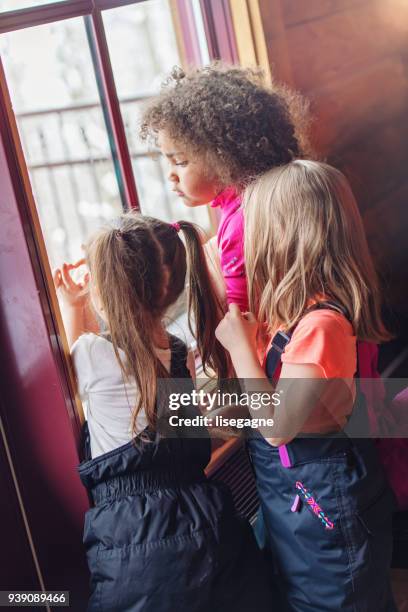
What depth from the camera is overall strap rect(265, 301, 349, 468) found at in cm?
A: 111

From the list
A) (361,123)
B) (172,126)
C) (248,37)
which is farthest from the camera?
(361,123)

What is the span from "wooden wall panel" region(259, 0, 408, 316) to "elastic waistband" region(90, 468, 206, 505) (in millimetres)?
979

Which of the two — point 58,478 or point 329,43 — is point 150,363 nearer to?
point 58,478

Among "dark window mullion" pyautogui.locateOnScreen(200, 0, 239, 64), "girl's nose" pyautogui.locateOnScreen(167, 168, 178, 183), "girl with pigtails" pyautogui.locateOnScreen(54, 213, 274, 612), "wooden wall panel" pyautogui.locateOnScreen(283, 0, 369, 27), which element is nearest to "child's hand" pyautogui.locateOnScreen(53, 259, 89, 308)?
"girl with pigtails" pyautogui.locateOnScreen(54, 213, 274, 612)

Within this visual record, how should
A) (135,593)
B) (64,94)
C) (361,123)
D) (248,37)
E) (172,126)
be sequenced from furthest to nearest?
1. (361,123)
2. (248,37)
3. (64,94)
4. (172,126)
5. (135,593)

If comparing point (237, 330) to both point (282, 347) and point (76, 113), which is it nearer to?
point (282, 347)

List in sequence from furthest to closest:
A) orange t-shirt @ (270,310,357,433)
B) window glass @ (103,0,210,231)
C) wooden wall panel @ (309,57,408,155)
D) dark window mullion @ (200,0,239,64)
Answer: wooden wall panel @ (309,57,408,155)
dark window mullion @ (200,0,239,64)
window glass @ (103,0,210,231)
orange t-shirt @ (270,310,357,433)

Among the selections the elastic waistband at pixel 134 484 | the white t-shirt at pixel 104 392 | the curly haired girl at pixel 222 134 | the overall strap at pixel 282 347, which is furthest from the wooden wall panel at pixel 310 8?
the elastic waistband at pixel 134 484

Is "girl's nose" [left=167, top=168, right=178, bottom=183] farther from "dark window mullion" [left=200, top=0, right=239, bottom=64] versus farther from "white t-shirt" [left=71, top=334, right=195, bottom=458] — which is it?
"dark window mullion" [left=200, top=0, right=239, bottom=64]

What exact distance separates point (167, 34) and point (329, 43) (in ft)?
1.42

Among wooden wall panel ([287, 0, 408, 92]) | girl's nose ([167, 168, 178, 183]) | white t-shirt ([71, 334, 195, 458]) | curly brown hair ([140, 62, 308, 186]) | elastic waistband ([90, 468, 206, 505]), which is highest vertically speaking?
wooden wall panel ([287, 0, 408, 92])

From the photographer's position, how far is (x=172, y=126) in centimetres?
119

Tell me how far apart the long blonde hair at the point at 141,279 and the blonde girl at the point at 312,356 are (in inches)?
4.7

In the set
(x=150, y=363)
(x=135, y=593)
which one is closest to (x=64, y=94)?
(x=150, y=363)
